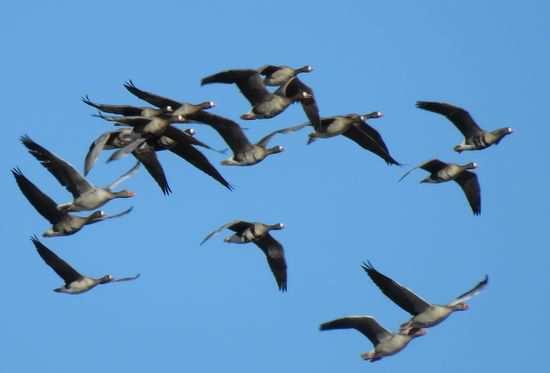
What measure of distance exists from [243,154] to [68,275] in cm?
427

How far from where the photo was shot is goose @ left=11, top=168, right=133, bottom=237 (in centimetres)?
3447

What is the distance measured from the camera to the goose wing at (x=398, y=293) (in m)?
32.8

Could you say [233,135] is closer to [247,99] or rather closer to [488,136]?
[247,99]

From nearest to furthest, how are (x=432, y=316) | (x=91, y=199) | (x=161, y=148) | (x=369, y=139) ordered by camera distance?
1. (x=432, y=316)
2. (x=91, y=199)
3. (x=161, y=148)
4. (x=369, y=139)

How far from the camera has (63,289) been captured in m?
35.0

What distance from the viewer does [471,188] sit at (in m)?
38.5

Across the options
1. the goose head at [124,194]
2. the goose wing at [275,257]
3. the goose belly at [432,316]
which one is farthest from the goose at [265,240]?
the goose belly at [432,316]

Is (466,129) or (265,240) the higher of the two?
(466,129)

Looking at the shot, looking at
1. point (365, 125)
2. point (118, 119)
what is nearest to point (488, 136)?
point (365, 125)

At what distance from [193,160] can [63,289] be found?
3.85 meters

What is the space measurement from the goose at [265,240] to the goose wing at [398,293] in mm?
2872

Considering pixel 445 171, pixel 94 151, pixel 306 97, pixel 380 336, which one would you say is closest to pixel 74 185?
pixel 94 151

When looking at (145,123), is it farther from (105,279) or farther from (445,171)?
(445,171)

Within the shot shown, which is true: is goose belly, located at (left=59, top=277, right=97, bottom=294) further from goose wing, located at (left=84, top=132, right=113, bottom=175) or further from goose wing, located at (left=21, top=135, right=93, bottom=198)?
goose wing, located at (left=84, top=132, right=113, bottom=175)
